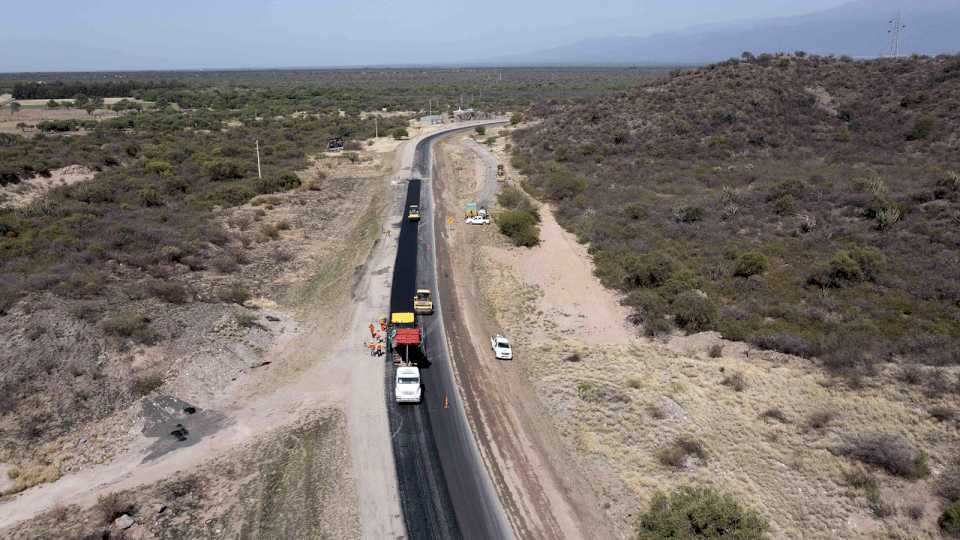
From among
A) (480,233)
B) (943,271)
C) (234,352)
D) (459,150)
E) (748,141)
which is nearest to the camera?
(234,352)

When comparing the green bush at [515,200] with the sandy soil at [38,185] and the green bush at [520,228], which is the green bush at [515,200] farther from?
the sandy soil at [38,185]

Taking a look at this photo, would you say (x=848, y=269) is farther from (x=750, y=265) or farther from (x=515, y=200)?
(x=515, y=200)

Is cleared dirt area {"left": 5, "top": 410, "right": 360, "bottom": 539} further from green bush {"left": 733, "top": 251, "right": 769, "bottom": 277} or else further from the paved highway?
green bush {"left": 733, "top": 251, "right": 769, "bottom": 277}

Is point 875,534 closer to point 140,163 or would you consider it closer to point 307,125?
point 140,163

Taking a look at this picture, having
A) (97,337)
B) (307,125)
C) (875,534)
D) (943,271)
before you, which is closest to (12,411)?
(97,337)

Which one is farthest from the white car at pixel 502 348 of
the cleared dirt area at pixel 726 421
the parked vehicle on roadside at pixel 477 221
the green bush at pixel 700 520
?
the parked vehicle on roadside at pixel 477 221

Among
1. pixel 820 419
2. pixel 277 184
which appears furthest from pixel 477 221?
pixel 820 419
